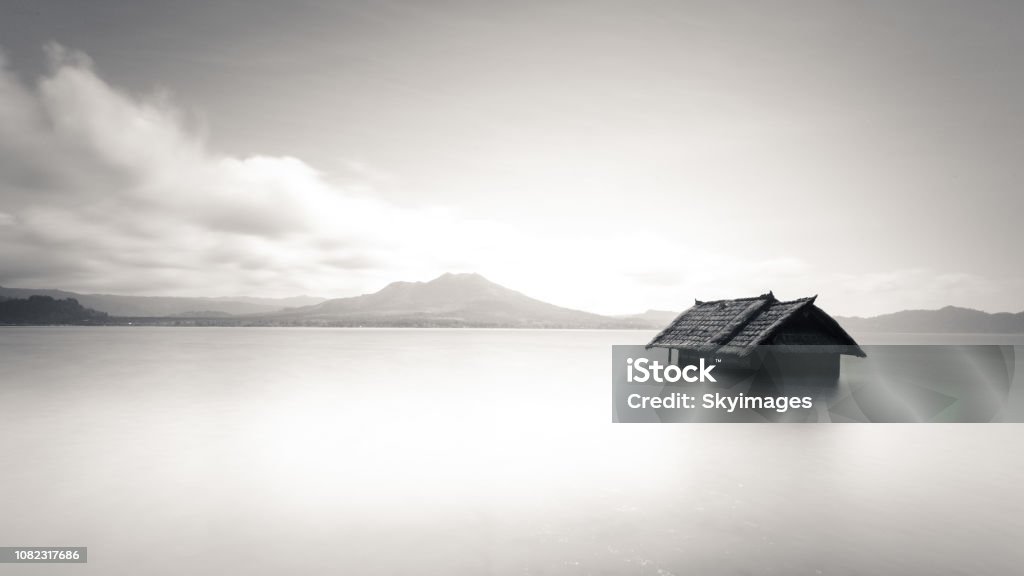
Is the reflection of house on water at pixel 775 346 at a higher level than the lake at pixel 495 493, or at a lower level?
higher

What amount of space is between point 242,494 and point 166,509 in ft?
5.11

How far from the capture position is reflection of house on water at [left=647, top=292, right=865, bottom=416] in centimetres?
2122

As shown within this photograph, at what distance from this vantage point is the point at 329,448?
17438 millimetres

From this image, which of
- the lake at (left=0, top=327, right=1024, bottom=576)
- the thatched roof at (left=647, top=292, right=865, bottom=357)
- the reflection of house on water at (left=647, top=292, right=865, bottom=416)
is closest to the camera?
the lake at (left=0, top=327, right=1024, bottom=576)

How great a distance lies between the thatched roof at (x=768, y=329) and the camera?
2106 centimetres

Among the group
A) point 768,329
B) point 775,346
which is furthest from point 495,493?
point 775,346

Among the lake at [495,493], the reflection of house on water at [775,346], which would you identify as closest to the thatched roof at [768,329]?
the reflection of house on water at [775,346]

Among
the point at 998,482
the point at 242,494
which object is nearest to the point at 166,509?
the point at 242,494

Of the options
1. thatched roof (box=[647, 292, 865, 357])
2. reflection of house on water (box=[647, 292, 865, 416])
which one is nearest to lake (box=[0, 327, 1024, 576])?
reflection of house on water (box=[647, 292, 865, 416])

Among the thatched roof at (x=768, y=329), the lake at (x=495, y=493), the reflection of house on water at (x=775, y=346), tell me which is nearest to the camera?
the lake at (x=495, y=493)

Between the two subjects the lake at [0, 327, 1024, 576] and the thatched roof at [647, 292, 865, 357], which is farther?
the thatched roof at [647, 292, 865, 357]

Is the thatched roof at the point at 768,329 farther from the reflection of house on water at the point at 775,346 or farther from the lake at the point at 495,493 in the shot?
the lake at the point at 495,493

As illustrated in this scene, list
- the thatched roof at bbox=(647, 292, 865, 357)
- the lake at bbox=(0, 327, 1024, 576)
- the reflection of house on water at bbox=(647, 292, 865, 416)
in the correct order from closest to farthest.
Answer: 1. the lake at bbox=(0, 327, 1024, 576)
2. the thatched roof at bbox=(647, 292, 865, 357)
3. the reflection of house on water at bbox=(647, 292, 865, 416)

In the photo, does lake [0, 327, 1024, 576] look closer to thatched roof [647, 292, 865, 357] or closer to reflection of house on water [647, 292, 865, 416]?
reflection of house on water [647, 292, 865, 416]
